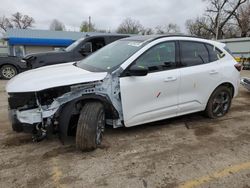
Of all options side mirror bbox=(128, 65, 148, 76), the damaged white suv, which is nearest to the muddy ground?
the damaged white suv

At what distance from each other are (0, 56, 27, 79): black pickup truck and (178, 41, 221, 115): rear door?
8.85 meters

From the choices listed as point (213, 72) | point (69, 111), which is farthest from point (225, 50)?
point (69, 111)

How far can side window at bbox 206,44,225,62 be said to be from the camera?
15.1ft

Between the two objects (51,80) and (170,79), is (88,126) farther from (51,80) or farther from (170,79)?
(170,79)

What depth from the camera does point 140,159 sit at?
10.6 ft

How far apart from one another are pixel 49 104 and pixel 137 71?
4.52 ft

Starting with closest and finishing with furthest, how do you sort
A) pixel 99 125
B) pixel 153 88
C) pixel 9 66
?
pixel 99 125 → pixel 153 88 → pixel 9 66

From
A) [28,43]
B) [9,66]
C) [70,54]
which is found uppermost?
[28,43]

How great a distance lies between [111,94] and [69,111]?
68cm

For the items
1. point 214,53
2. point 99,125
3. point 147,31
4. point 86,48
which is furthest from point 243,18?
point 99,125

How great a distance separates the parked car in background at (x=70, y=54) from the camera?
7352 millimetres

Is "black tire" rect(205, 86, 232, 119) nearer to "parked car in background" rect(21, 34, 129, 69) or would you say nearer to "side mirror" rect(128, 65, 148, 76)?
"side mirror" rect(128, 65, 148, 76)

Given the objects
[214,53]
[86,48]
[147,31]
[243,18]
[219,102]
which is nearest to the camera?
[214,53]

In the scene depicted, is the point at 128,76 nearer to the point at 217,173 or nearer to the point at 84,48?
the point at 217,173
